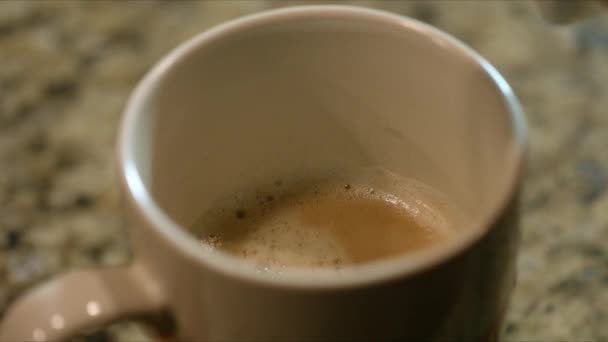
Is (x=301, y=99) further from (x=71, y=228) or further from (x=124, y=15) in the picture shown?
(x=124, y=15)

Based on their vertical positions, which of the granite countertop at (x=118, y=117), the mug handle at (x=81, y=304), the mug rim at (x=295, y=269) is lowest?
the granite countertop at (x=118, y=117)

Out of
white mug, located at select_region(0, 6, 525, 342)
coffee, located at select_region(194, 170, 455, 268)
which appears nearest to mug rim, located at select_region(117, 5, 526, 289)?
white mug, located at select_region(0, 6, 525, 342)

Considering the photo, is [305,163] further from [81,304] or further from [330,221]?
[81,304]

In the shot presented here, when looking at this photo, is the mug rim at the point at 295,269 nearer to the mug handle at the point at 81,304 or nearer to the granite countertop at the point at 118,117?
the mug handle at the point at 81,304

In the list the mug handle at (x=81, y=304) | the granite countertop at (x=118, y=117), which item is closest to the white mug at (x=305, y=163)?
the mug handle at (x=81, y=304)

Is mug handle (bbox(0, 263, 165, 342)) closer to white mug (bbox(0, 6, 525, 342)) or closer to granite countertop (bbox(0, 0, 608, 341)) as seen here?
white mug (bbox(0, 6, 525, 342))

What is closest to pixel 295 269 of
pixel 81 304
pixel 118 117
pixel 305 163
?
pixel 81 304

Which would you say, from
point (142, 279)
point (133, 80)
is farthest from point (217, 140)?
point (133, 80)
